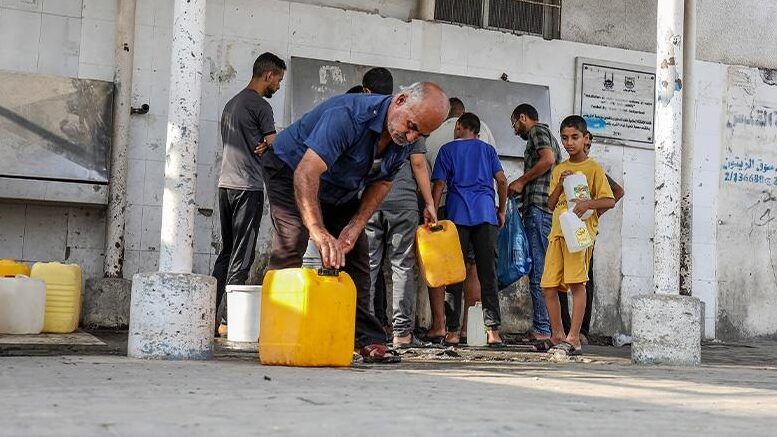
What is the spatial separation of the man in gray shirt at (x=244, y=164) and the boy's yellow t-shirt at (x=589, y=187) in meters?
2.01

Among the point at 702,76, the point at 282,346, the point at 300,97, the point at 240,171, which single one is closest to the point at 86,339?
the point at 240,171

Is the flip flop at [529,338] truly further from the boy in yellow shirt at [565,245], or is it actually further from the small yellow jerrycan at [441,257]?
the small yellow jerrycan at [441,257]

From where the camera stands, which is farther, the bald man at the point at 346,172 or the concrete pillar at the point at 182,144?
the concrete pillar at the point at 182,144

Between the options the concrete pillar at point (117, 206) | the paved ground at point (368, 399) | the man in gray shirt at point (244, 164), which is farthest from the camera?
the concrete pillar at point (117, 206)

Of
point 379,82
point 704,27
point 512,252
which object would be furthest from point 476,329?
point 704,27

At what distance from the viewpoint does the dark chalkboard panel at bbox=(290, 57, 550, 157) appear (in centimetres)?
877

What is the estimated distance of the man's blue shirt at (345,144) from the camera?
514 centimetres

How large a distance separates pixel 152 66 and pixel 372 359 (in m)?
3.73

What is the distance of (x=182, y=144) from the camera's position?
582cm

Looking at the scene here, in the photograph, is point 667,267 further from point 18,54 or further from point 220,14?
point 18,54

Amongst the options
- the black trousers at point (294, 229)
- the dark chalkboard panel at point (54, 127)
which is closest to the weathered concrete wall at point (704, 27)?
the dark chalkboard panel at point (54, 127)

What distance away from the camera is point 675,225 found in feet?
22.1

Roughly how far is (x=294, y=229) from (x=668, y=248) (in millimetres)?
2497

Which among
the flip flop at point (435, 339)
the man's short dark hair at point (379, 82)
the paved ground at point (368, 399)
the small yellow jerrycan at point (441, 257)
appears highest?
the man's short dark hair at point (379, 82)
